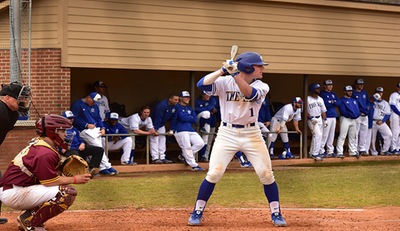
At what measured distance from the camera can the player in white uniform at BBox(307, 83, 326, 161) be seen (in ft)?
55.5

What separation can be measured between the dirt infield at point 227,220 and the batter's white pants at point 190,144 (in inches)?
229

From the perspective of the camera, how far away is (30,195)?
6781 mm

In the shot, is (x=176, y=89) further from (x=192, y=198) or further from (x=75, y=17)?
(x=192, y=198)

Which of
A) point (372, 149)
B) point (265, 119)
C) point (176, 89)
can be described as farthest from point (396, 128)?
point (176, 89)

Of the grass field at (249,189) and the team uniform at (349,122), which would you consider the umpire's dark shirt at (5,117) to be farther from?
the team uniform at (349,122)

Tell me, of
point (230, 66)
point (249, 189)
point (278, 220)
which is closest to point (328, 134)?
point (249, 189)

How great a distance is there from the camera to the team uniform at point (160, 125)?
49.3 ft

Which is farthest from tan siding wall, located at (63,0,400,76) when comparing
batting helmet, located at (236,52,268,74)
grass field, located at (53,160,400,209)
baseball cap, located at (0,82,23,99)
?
batting helmet, located at (236,52,268,74)

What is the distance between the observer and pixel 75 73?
16.4m

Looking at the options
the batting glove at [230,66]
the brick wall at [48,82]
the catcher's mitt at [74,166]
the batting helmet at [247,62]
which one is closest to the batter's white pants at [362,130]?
the brick wall at [48,82]

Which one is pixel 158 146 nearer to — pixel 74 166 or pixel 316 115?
pixel 316 115

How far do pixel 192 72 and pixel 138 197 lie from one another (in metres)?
5.60

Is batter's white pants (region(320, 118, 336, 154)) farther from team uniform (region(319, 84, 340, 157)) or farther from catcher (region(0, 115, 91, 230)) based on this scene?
catcher (region(0, 115, 91, 230))

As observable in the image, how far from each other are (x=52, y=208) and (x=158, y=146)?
8444mm
